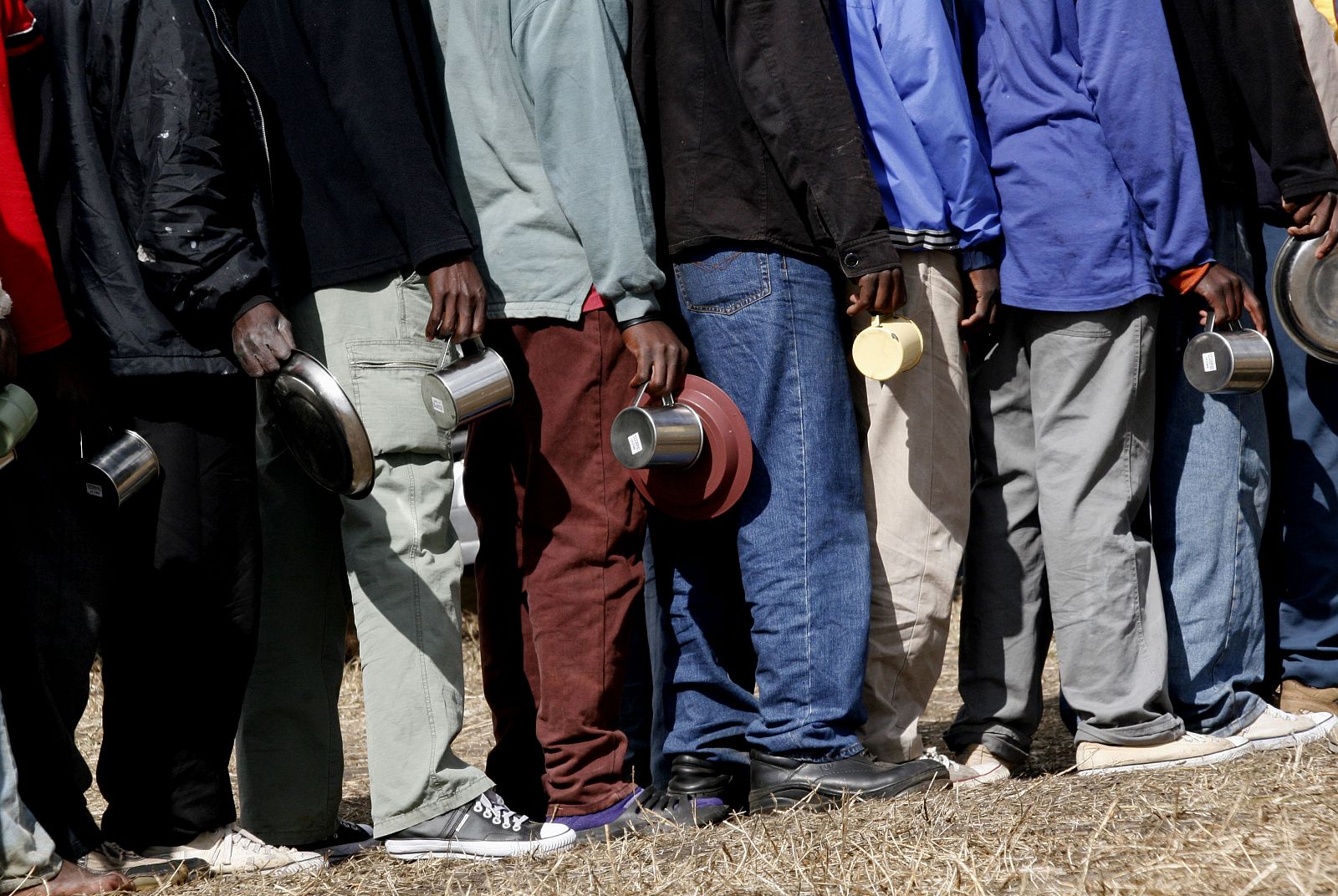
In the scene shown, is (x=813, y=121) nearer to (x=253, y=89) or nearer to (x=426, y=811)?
(x=253, y=89)

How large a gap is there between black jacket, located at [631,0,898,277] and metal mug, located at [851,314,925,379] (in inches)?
5.9

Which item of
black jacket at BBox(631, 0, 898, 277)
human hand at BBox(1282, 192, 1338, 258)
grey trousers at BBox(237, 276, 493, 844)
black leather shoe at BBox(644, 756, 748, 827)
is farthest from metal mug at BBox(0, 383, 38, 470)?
human hand at BBox(1282, 192, 1338, 258)

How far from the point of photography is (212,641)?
3.34m

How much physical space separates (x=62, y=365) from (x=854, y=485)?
5.82ft

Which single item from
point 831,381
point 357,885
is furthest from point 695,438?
point 357,885

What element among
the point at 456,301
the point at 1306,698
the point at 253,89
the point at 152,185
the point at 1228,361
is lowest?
the point at 1306,698

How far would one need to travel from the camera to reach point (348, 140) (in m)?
3.42

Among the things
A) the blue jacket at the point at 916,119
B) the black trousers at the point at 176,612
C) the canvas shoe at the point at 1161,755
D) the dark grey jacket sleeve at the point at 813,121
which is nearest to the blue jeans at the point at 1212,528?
the canvas shoe at the point at 1161,755

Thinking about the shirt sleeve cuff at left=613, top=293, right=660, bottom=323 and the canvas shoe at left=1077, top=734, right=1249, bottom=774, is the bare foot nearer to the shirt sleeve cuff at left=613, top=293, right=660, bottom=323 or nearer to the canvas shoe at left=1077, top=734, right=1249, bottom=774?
the shirt sleeve cuff at left=613, top=293, right=660, bottom=323

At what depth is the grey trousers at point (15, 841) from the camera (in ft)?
9.60

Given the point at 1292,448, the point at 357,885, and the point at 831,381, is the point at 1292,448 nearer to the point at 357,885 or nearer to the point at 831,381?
the point at 831,381

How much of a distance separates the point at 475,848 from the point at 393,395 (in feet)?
3.29

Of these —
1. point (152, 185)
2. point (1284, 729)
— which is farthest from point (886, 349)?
point (152, 185)

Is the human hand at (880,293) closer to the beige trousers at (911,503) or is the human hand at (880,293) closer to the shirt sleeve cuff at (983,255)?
the beige trousers at (911,503)
